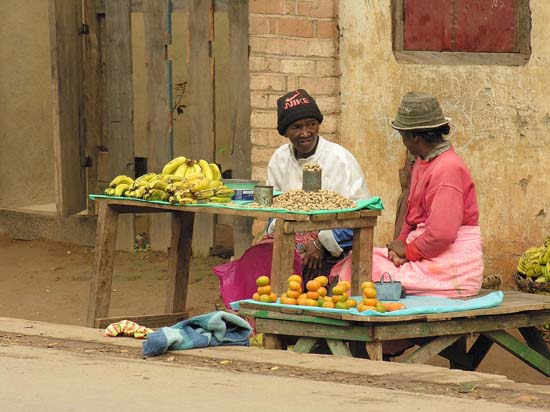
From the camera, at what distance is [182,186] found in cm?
781

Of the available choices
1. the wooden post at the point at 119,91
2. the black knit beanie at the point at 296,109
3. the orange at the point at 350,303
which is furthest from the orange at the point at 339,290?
the wooden post at the point at 119,91

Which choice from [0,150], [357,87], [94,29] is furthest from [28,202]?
[357,87]

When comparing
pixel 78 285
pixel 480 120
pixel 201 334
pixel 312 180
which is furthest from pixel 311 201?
pixel 78 285

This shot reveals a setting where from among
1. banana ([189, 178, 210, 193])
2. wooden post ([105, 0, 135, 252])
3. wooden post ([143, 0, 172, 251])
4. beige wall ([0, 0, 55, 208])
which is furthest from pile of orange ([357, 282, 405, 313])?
beige wall ([0, 0, 55, 208])

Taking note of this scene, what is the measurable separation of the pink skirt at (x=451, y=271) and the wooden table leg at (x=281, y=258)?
61 cm

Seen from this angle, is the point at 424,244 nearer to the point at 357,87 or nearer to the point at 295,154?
the point at 295,154

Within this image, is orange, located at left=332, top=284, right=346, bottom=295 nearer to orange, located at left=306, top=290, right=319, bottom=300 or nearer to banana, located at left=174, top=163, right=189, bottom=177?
orange, located at left=306, top=290, right=319, bottom=300

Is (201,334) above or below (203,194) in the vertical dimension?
below

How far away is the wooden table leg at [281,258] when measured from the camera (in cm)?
732

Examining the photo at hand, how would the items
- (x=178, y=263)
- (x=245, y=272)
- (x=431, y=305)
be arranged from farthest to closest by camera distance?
1. (x=178, y=263)
2. (x=245, y=272)
3. (x=431, y=305)

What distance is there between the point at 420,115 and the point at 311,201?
0.76 m

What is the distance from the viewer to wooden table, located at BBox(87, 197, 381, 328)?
7336 millimetres

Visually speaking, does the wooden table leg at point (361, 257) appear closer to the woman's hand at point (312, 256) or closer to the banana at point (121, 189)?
the woman's hand at point (312, 256)

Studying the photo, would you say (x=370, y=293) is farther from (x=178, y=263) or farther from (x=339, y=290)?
(x=178, y=263)
